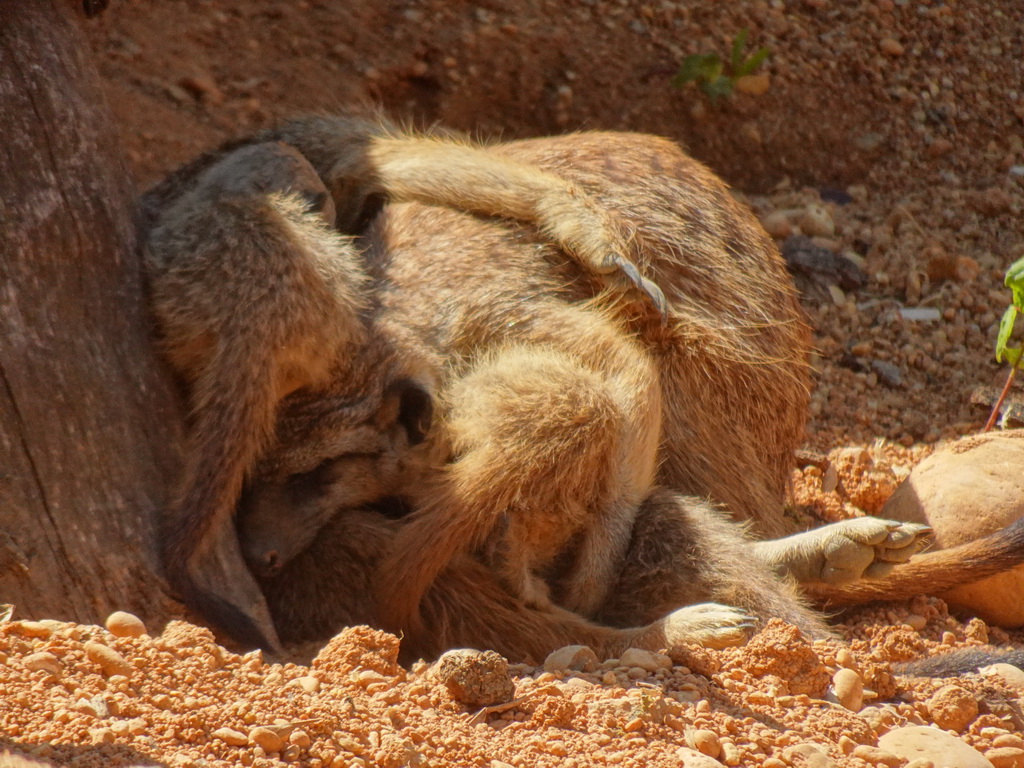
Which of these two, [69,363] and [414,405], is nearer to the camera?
[69,363]

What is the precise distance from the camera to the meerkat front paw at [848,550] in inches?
124

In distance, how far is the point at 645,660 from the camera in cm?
262

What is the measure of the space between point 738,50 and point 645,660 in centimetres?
396

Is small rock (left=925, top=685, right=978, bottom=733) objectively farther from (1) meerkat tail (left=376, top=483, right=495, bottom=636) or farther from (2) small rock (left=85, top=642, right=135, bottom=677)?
(2) small rock (left=85, top=642, right=135, bottom=677)

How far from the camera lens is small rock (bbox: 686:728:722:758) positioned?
2.19 metres

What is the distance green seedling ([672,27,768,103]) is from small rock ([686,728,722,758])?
4.13 meters

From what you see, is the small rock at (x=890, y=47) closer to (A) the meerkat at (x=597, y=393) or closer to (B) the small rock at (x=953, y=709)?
(A) the meerkat at (x=597, y=393)

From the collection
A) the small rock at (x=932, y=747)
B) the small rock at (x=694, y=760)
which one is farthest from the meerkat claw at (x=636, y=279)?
the small rock at (x=694, y=760)

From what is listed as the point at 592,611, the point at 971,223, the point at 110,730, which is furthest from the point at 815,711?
the point at 971,223

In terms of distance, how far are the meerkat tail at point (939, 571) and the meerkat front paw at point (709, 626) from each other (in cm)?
56

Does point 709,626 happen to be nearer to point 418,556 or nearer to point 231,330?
point 418,556

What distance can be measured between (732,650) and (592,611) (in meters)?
0.69

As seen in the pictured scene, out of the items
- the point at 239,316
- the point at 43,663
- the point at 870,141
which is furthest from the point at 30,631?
the point at 870,141

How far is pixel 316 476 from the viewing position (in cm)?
312
